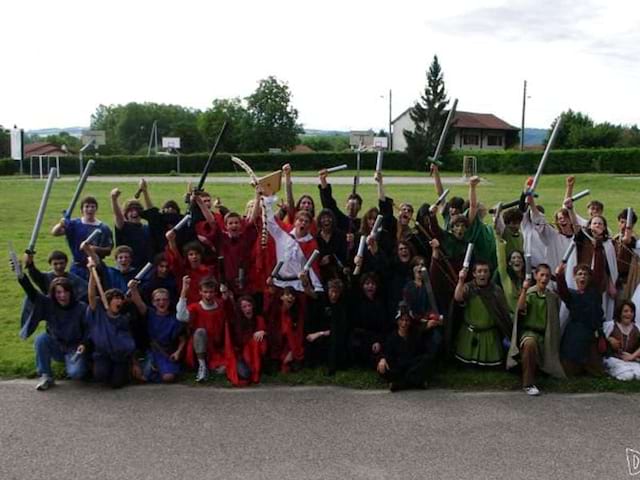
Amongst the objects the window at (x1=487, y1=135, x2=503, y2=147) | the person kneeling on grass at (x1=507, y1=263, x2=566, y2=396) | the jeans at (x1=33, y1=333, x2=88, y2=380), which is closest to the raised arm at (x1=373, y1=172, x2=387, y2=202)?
the person kneeling on grass at (x1=507, y1=263, x2=566, y2=396)

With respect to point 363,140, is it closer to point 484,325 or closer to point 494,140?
point 484,325

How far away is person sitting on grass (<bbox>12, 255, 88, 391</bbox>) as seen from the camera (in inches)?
262

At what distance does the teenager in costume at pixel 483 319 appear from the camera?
6.96 meters

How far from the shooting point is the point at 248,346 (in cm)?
701

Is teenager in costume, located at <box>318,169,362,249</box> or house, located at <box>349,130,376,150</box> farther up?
house, located at <box>349,130,376,150</box>

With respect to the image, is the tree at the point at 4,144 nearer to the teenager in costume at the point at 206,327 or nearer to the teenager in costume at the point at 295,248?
the teenager in costume at the point at 295,248

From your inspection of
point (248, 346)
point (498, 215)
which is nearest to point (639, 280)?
point (498, 215)

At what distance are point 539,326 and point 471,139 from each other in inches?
3393

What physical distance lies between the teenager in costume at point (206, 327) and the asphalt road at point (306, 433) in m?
0.37

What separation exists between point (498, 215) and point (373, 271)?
148 cm

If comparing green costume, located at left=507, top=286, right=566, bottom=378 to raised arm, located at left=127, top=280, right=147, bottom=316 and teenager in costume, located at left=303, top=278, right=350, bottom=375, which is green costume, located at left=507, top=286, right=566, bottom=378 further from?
raised arm, located at left=127, top=280, right=147, bottom=316

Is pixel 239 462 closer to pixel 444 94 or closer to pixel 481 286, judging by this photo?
pixel 481 286

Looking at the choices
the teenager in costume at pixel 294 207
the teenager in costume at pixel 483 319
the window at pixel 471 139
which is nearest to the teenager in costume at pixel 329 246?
the teenager in costume at pixel 294 207

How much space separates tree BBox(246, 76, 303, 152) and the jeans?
7021 centimetres
